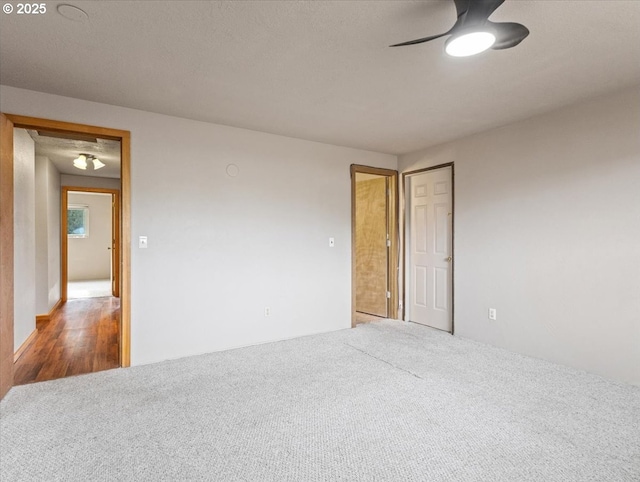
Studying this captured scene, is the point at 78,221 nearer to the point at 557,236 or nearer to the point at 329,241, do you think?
the point at 329,241

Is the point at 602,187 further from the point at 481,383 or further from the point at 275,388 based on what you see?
the point at 275,388

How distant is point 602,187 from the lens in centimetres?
302

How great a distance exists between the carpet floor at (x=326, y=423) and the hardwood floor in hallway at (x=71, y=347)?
310 mm

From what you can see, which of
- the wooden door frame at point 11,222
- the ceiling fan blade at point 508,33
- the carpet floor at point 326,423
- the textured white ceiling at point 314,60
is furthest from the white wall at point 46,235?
the ceiling fan blade at point 508,33

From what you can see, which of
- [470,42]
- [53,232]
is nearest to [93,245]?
[53,232]

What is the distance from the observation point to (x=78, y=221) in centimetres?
975

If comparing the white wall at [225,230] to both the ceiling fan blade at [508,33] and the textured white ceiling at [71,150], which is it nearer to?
the textured white ceiling at [71,150]

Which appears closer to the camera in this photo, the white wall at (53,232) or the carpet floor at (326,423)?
the carpet floor at (326,423)

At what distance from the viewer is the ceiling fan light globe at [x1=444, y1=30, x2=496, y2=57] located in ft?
5.71

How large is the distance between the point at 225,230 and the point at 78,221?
8.27m

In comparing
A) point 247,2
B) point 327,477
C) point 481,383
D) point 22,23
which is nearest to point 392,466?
point 327,477

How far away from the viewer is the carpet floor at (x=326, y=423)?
1.81 meters

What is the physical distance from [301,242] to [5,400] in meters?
3.00
